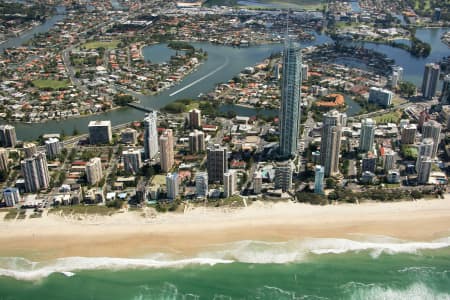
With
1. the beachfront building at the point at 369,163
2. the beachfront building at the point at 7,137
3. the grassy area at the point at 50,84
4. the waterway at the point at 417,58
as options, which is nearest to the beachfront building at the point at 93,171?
the beachfront building at the point at 7,137

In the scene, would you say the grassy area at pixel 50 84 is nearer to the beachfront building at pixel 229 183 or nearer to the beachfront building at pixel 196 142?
the beachfront building at pixel 196 142

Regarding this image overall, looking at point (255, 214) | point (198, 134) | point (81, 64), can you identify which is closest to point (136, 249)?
point (255, 214)

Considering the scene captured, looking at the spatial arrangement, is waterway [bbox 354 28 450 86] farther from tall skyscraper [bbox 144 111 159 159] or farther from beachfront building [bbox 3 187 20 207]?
beachfront building [bbox 3 187 20 207]

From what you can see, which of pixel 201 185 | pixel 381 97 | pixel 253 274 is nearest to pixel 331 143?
pixel 201 185

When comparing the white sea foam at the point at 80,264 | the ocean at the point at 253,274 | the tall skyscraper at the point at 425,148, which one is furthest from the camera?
the tall skyscraper at the point at 425,148

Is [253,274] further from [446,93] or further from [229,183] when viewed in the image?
[446,93]
